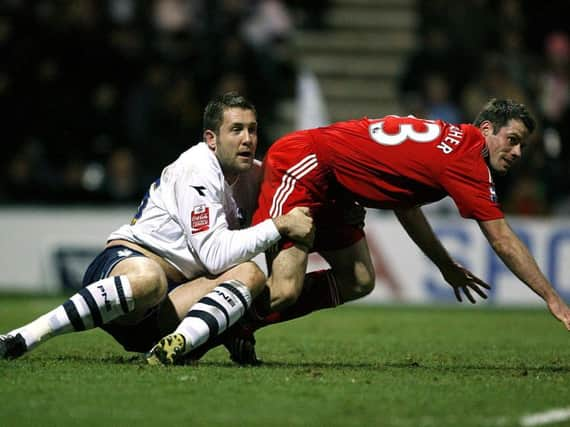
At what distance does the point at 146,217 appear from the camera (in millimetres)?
7523

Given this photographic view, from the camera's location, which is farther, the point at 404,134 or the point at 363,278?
the point at 363,278

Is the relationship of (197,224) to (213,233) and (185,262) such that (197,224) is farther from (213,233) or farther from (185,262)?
(185,262)

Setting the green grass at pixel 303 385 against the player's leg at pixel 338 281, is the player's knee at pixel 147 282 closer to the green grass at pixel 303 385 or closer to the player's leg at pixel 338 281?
the green grass at pixel 303 385

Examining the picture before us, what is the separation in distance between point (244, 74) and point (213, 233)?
1094 centimetres

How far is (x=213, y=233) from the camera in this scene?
23.5 feet

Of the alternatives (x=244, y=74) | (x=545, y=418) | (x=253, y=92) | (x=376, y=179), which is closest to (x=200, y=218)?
(x=376, y=179)

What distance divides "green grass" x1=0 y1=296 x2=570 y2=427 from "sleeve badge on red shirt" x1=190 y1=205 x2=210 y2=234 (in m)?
0.85

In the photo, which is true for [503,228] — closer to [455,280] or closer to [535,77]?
[455,280]

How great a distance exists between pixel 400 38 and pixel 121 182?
6.53 meters

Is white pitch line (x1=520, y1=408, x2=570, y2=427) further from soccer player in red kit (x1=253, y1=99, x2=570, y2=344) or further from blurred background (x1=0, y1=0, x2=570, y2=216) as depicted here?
blurred background (x1=0, y1=0, x2=570, y2=216)

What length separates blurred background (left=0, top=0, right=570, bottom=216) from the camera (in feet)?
54.5

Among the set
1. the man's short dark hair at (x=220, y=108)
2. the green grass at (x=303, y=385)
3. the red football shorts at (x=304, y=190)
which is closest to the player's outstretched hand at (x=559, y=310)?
the green grass at (x=303, y=385)

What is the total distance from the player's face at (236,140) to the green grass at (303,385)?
50.9 inches

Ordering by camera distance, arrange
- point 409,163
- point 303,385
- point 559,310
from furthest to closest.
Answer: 1. point 409,163
2. point 559,310
3. point 303,385
